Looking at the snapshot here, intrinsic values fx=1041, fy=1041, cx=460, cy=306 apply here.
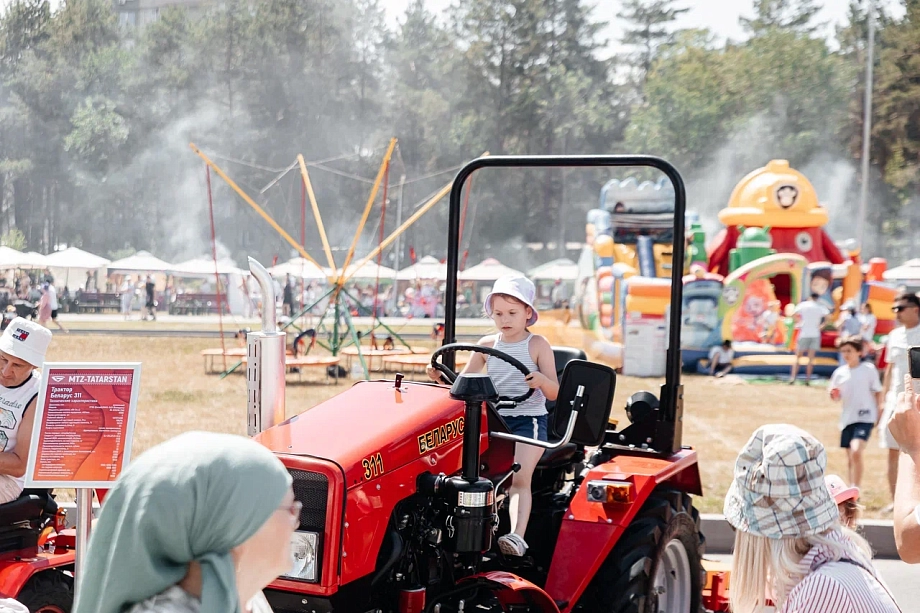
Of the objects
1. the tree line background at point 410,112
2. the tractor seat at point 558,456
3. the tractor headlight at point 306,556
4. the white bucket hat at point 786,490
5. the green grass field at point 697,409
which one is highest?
the tree line background at point 410,112

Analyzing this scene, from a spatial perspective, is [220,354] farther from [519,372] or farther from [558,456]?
[519,372]

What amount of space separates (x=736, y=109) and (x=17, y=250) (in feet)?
92.7

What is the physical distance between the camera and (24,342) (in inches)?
Result: 163

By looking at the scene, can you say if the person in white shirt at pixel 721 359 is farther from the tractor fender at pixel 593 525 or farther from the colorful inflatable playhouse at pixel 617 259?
the tractor fender at pixel 593 525

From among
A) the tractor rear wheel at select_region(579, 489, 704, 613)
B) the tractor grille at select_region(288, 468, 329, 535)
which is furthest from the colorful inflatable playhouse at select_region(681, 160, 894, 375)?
the tractor grille at select_region(288, 468, 329, 535)

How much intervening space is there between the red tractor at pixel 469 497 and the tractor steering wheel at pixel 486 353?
0.01m

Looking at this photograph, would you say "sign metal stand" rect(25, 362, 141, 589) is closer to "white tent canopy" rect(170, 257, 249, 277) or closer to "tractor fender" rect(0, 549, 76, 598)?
"tractor fender" rect(0, 549, 76, 598)

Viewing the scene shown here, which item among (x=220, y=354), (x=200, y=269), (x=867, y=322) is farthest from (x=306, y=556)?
(x=200, y=269)

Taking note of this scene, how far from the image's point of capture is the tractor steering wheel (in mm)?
3229

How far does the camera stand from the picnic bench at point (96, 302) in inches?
1160

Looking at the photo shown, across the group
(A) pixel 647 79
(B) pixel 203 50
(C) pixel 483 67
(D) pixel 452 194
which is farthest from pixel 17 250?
(D) pixel 452 194

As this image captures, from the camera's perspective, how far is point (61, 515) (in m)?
4.40

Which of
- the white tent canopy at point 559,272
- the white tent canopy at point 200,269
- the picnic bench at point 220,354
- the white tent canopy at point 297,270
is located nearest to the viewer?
the picnic bench at point 220,354

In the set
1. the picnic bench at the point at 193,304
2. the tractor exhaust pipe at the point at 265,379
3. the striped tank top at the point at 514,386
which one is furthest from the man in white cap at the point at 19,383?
the picnic bench at the point at 193,304
